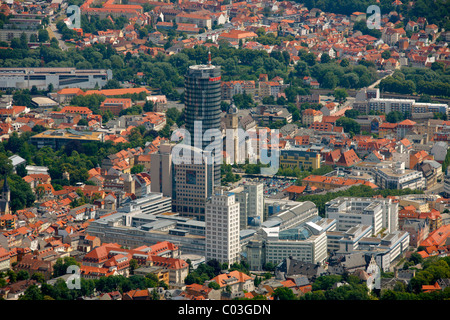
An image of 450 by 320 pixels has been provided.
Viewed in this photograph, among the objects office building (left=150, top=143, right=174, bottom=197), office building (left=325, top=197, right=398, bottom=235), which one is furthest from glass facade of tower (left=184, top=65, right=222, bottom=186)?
office building (left=325, top=197, right=398, bottom=235)

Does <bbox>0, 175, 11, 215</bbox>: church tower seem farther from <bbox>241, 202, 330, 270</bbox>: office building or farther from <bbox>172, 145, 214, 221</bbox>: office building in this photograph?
<bbox>241, 202, 330, 270</bbox>: office building

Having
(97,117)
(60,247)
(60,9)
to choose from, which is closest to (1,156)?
(97,117)

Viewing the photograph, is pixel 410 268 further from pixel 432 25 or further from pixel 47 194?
pixel 432 25

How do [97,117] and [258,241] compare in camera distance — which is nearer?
[258,241]

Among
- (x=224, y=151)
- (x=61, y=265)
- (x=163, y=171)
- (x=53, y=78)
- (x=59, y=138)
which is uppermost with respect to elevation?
(x=53, y=78)

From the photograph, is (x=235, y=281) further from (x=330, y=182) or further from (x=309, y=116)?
(x=309, y=116)

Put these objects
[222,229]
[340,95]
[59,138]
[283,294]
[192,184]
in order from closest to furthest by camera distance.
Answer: [283,294], [222,229], [192,184], [59,138], [340,95]

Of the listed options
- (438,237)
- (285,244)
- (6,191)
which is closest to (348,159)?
(438,237)
